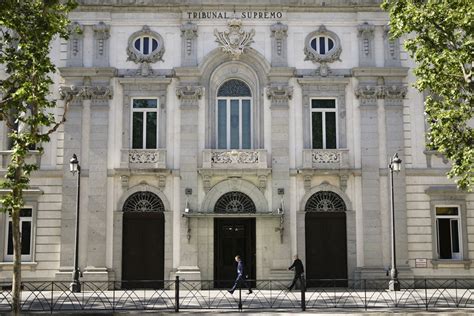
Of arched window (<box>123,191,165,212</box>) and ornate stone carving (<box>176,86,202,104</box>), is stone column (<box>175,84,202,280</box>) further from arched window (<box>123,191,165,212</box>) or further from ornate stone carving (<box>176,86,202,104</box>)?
Answer: arched window (<box>123,191,165,212</box>)

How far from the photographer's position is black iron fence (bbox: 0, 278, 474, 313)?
21422mm

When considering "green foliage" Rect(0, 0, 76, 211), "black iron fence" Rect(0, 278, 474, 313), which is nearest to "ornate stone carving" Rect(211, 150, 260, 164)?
"black iron fence" Rect(0, 278, 474, 313)

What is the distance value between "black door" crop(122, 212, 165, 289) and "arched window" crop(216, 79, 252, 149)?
501 cm

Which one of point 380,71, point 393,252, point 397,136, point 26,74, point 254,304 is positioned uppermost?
point 380,71

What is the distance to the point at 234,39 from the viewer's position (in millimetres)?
30828

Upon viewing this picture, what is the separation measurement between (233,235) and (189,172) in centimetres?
375

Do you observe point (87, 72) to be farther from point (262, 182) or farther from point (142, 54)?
point (262, 182)

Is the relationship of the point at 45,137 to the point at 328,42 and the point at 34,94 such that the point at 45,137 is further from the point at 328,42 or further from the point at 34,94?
the point at 328,42

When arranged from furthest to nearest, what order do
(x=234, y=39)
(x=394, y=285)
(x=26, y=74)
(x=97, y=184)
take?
(x=234, y=39) < (x=97, y=184) < (x=394, y=285) < (x=26, y=74)

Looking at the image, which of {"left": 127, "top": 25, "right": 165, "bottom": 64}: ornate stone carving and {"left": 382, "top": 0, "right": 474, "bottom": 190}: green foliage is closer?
{"left": 382, "top": 0, "right": 474, "bottom": 190}: green foliage

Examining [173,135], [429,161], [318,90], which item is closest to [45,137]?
[173,135]

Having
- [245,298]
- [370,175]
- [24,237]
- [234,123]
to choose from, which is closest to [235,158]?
[234,123]

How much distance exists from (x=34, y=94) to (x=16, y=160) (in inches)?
83.8

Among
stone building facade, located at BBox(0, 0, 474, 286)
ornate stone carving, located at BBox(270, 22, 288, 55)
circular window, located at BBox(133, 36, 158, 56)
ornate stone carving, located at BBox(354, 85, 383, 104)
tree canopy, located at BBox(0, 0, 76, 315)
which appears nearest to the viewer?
tree canopy, located at BBox(0, 0, 76, 315)
